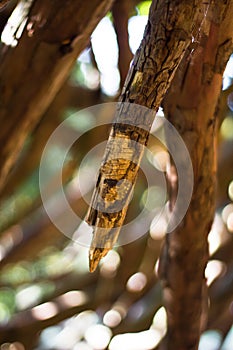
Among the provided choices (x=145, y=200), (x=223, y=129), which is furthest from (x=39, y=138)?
(x=223, y=129)

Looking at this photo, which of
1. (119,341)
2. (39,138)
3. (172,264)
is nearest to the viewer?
(172,264)

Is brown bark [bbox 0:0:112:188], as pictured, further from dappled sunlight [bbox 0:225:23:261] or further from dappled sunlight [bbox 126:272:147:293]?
dappled sunlight [bbox 126:272:147:293]

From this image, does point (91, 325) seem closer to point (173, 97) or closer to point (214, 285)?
point (214, 285)

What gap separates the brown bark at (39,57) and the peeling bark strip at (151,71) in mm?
411

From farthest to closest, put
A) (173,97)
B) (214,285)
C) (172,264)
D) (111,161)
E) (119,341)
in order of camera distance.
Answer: (214,285) → (119,341) → (172,264) → (173,97) → (111,161)

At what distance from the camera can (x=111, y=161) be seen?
0.51 meters

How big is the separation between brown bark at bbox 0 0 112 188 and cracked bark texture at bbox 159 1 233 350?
18 cm

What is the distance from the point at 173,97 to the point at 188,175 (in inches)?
4.5

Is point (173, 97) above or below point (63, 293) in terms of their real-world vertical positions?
above

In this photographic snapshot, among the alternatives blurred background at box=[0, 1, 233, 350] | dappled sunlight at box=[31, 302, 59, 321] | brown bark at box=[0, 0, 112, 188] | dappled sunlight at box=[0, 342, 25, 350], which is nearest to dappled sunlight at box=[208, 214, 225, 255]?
blurred background at box=[0, 1, 233, 350]

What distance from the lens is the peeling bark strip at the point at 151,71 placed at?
0.50m

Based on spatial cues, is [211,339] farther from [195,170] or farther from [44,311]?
[195,170]

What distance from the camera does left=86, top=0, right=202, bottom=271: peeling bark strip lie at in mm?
499

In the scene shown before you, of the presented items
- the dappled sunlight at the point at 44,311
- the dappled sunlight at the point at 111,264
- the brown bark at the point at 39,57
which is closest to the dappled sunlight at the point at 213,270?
the dappled sunlight at the point at 111,264
